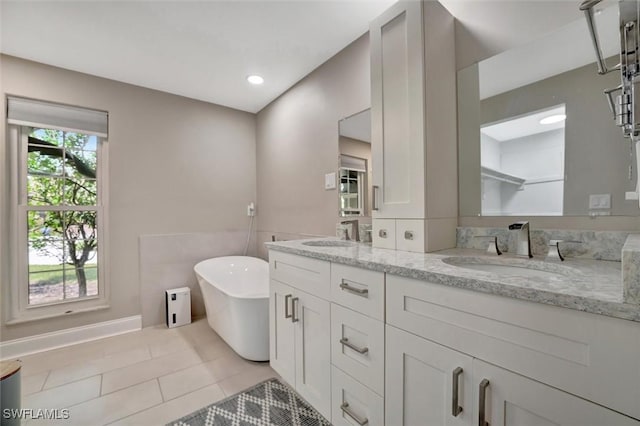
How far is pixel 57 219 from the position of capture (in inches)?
94.8

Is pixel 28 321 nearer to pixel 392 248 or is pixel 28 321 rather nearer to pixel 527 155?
pixel 392 248

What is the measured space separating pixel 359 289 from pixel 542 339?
0.60 metres

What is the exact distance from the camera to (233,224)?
10.9 ft

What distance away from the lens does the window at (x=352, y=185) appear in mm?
1987

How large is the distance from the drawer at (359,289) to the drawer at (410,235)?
1.23 feet

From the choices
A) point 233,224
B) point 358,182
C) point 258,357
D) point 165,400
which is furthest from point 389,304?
point 233,224

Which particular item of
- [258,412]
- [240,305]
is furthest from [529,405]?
[240,305]

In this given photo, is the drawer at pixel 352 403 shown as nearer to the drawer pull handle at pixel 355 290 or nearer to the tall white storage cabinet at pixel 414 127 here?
the drawer pull handle at pixel 355 290

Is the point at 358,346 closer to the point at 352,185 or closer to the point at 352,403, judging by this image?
the point at 352,403

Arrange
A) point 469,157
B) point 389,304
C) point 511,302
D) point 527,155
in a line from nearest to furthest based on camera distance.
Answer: point 511,302
point 389,304
point 527,155
point 469,157

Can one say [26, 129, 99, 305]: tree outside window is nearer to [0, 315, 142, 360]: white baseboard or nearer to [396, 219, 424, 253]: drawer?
[0, 315, 142, 360]: white baseboard

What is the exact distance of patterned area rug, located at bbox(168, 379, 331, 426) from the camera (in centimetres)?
146

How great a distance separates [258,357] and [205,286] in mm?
876

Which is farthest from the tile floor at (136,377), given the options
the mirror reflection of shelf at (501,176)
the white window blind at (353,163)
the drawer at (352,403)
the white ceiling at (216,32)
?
the white ceiling at (216,32)
